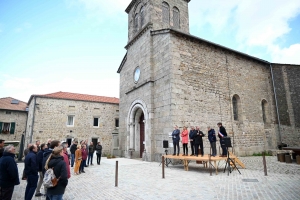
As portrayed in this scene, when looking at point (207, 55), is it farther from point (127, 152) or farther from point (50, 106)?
point (50, 106)

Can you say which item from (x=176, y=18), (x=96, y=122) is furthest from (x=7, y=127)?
(x=176, y=18)

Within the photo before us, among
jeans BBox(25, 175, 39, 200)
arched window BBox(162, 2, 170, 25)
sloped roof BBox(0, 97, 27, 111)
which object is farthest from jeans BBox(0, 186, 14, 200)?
sloped roof BBox(0, 97, 27, 111)

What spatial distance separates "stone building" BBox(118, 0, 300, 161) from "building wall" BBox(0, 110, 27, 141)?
16865 millimetres

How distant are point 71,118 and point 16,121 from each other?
812cm

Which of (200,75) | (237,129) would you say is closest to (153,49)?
(200,75)

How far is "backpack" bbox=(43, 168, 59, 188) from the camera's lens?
3.19 meters

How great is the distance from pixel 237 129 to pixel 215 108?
2572 mm

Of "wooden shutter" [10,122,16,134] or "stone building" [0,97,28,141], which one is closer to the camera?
"stone building" [0,97,28,141]

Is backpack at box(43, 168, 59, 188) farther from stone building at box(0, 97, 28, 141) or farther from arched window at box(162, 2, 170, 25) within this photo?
stone building at box(0, 97, 28, 141)

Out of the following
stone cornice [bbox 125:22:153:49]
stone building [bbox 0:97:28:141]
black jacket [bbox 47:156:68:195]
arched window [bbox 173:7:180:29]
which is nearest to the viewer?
black jacket [bbox 47:156:68:195]

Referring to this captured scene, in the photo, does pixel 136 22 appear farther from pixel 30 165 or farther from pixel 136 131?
pixel 30 165

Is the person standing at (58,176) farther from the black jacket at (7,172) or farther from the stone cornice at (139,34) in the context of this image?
the stone cornice at (139,34)

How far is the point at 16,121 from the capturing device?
24453 millimetres

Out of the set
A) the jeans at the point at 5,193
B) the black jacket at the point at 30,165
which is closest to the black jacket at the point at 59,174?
the jeans at the point at 5,193
